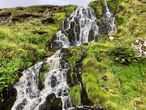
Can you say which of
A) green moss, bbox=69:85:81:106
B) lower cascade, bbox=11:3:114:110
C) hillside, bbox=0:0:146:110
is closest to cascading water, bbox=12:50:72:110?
lower cascade, bbox=11:3:114:110

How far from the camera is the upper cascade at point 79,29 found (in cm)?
3094

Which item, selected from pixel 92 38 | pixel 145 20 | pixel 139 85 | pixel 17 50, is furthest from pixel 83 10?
pixel 139 85

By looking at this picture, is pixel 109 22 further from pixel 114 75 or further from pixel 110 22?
pixel 114 75

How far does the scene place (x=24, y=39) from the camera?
29.8m

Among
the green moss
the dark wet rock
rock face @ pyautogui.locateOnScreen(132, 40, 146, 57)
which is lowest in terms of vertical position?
the dark wet rock

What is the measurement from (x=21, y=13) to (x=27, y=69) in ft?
47.5

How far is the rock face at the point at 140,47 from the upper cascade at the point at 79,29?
6.65 m

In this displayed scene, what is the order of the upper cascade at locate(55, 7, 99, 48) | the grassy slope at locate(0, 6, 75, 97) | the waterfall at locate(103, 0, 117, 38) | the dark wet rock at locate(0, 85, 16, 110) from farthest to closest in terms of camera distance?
the waterfall at locate(103, 0, 117, 38) < the upper cascade at locate(55, 7, 99, 48) < the grassy slope at locate(0, 6, 75, 97) < the dark wet rock at locate(0, 85, 16, 110)

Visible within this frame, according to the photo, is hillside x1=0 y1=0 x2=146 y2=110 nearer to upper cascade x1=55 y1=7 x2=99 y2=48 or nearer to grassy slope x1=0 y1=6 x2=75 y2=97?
grassy slope x1=0 y1=6 x2=75 y2=97

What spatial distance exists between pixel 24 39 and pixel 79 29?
5154 mm

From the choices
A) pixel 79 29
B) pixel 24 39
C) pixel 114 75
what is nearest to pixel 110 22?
pixel 79 29

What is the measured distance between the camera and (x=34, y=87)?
21156 mm

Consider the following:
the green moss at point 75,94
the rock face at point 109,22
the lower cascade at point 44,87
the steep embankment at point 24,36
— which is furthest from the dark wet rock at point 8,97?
the rock face at point 109,22

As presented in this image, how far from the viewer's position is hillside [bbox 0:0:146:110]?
19.3m
